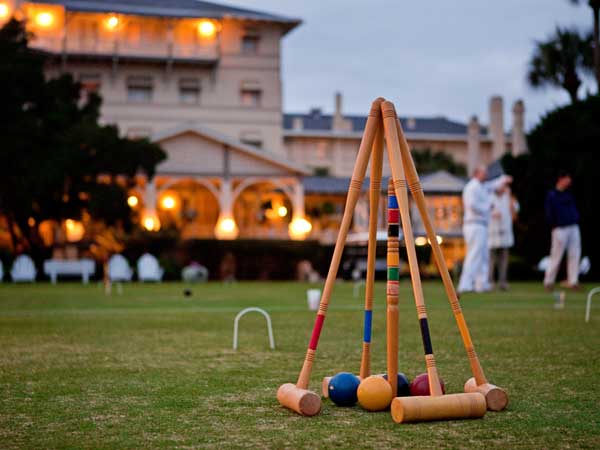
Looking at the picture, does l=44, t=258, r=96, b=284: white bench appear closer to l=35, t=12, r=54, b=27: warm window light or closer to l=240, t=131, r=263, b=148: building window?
l=35, t=12, r=54, b=27: warm window light

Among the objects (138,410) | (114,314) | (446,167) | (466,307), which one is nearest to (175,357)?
(138,410)

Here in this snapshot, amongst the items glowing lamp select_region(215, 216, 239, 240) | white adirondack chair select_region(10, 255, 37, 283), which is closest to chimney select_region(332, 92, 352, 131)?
glowing lamp select_region(215, 216, 239, 240)

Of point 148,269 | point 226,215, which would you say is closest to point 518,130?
point 226,215

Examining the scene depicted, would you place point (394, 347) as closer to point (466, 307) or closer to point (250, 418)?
point (250, 418)

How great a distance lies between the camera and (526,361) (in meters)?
7.45

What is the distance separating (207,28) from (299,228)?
1516 cm

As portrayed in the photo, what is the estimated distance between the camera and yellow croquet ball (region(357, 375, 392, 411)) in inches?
199

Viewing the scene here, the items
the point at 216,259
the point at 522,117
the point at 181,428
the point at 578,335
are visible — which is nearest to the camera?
the point at 181,428

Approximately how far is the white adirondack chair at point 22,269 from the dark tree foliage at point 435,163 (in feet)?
119

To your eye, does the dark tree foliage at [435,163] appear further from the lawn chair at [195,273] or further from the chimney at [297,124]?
the lawn chair at [195,273]

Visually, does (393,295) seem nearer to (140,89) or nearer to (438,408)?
(438,408)

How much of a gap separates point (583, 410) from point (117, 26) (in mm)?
47570

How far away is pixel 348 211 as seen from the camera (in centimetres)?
545

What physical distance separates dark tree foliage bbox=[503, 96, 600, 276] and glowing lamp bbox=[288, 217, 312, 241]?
11438 millimetres
